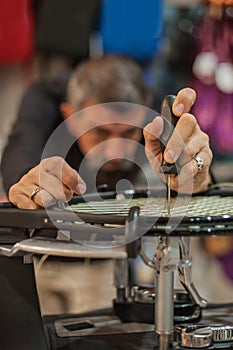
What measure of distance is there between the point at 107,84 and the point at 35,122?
7.3 inches

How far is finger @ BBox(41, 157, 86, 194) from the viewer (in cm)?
75

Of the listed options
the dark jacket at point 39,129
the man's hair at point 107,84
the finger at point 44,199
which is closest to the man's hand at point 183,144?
the finger at point 44,199

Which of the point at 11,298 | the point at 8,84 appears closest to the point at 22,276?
the point at 11,298

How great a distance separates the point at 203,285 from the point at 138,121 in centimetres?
124

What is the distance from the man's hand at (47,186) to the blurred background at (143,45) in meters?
1.34

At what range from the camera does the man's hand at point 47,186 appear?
2.41 ft

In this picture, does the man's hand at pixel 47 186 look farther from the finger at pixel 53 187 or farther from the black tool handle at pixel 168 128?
the black tool handle at pixel 168 128

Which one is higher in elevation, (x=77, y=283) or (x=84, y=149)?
(x=84, y=149)

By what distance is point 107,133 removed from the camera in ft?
4.84

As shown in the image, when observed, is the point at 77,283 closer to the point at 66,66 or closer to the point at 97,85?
the point at 97,85

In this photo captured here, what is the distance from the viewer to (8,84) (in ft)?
7.61

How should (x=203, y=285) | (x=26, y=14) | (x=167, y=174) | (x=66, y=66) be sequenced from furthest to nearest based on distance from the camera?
(x=203, y=285) → (x=66, y=66) → (x=26, y=14) → (x=167, y=174)

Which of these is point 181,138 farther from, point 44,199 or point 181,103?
point 44,199

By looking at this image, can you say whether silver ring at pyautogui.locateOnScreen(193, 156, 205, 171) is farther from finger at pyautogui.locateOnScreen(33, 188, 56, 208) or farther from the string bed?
finger at pyautogui.locateOnScreen(33, 188, 56, 208)
